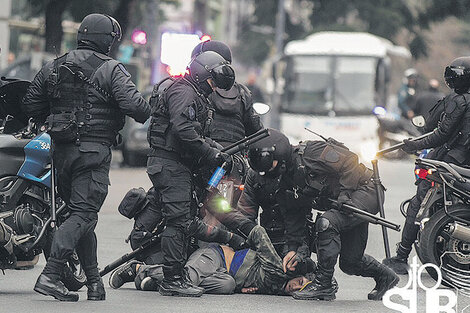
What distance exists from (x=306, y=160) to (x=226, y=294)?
3.85ft

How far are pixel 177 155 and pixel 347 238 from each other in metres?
1.38

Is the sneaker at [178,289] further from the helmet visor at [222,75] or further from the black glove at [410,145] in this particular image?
the black glove at [410,145]

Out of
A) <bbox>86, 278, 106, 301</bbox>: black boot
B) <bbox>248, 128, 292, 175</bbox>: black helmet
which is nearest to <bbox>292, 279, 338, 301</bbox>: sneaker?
<bbox>248, 128, 292, 175</bbox>: black helmet

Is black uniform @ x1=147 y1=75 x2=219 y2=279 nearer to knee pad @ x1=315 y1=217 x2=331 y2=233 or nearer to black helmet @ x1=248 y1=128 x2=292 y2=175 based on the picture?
black helmet @ x1=248 y1=128 x2=292 y2=175

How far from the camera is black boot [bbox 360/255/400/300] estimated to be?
27.7ft

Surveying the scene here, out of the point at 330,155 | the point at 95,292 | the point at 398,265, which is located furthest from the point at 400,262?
the point at 95,292

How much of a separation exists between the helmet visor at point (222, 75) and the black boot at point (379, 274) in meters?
1.60

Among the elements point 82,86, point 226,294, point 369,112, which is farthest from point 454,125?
point 369,112

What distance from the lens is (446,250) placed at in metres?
9.37

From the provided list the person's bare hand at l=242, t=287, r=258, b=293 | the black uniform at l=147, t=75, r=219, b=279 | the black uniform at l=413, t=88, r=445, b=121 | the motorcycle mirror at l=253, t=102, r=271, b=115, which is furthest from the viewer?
the black uniform at l=413, t=88, r=445, b=121

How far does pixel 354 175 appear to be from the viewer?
27.5 feet

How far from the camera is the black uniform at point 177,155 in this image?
8.07m

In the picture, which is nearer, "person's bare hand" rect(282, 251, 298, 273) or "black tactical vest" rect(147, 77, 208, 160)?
"black tactical vest" rect(147, 77, 208, 160)

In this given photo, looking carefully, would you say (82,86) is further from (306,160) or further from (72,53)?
(306,160)
